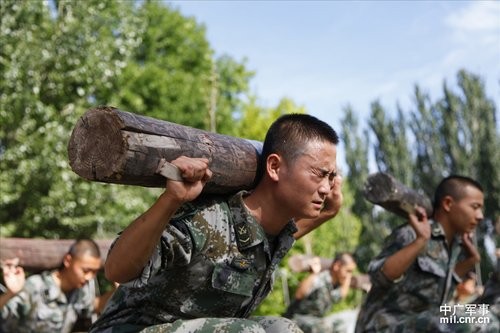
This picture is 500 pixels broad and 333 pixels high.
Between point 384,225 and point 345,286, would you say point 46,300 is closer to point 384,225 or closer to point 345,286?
point 345,286

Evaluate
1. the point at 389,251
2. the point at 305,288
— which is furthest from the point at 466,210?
the point at 305,288

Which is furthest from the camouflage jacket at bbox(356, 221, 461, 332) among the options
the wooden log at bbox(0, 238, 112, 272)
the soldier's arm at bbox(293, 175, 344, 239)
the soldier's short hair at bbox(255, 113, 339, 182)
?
the wooden log at bbox(0, 238, 112, 272)

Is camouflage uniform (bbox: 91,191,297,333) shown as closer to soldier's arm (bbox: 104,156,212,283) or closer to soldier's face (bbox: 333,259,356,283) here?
soldier's arm (bbox: 104,156,212,283)

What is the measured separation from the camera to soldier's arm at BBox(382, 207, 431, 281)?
5.85m

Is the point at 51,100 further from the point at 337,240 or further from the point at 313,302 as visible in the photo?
the point at 337,240

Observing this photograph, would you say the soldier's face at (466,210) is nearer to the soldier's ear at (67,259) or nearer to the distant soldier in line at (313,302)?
the soldier's ear at (67,259)

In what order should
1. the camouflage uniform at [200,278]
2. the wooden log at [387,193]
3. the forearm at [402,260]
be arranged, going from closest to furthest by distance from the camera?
the camouflage uniform at [200,278] < the forearm at [402,260] < the wooden log at [387,193]

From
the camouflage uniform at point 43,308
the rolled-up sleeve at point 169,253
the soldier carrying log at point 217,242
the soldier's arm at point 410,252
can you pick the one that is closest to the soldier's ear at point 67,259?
the camouflage uniform at point 43,308

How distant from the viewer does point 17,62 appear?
1414cm

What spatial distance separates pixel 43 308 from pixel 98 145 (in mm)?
5194

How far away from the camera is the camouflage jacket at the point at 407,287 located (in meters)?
6.25

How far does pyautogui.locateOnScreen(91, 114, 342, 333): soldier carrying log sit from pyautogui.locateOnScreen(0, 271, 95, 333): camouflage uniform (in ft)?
15.2

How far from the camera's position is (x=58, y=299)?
26.4ft

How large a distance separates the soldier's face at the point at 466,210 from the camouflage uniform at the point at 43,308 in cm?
371
